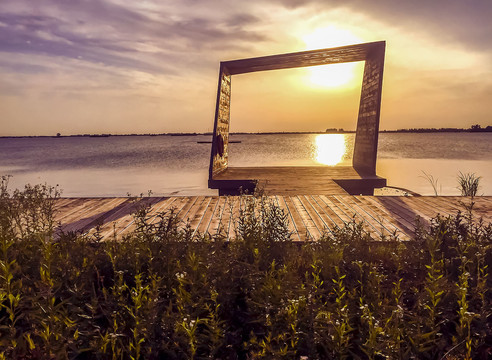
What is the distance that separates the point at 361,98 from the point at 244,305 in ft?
40.1

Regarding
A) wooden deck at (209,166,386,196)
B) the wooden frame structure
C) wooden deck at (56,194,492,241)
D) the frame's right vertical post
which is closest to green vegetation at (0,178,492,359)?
wooden deck at (56,194,492,241)

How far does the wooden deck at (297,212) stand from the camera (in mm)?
5270

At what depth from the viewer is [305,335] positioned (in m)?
2.24

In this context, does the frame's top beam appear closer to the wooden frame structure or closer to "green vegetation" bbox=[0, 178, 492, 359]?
the wooden frame structure

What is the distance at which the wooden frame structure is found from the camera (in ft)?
35.7

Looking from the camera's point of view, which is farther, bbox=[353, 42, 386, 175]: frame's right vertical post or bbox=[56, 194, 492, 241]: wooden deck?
bbox=[353, 42, 386, 175]: frame's right vertical post

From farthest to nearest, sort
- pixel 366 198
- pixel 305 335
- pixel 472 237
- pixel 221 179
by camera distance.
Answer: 1. pixel 221 179
2. pixel 366 198
3. pixel 472 237
4. pixel 305 335

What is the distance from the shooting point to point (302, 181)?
11.0m

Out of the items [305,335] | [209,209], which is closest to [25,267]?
[305,335]

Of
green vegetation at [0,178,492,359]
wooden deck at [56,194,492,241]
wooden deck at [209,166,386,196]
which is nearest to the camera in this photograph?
green vegetation at [0,178,492,359]

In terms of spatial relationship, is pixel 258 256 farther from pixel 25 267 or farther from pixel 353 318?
pixel 25 267

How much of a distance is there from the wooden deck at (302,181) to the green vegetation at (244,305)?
5.77m

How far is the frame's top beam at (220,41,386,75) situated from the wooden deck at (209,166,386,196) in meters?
4.09

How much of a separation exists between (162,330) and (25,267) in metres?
1.81
